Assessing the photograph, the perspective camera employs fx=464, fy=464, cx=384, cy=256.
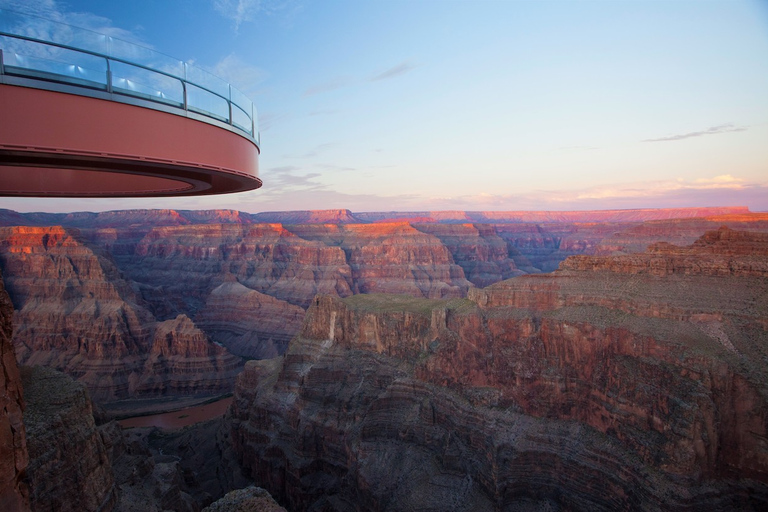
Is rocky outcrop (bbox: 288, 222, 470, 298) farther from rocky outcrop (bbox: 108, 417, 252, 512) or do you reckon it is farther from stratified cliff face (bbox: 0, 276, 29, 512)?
stratified cliff face (bbox: 0, 276, 29, 512)

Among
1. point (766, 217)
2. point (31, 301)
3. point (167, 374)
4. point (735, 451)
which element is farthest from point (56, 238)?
point (766, 217)

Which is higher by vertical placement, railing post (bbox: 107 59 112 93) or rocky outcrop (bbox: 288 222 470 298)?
railing post (bbox: 107 59 112 93)

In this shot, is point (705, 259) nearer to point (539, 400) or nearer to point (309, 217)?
point (539, 400)

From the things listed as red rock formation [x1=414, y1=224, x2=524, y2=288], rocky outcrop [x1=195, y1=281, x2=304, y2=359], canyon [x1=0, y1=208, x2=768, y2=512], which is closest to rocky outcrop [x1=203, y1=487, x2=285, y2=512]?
canyon [x1=0, y1=208, x2=768, y2=512]

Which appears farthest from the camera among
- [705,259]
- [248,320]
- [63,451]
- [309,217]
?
[309,217]

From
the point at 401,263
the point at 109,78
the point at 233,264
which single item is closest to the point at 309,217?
the point at 233,264
